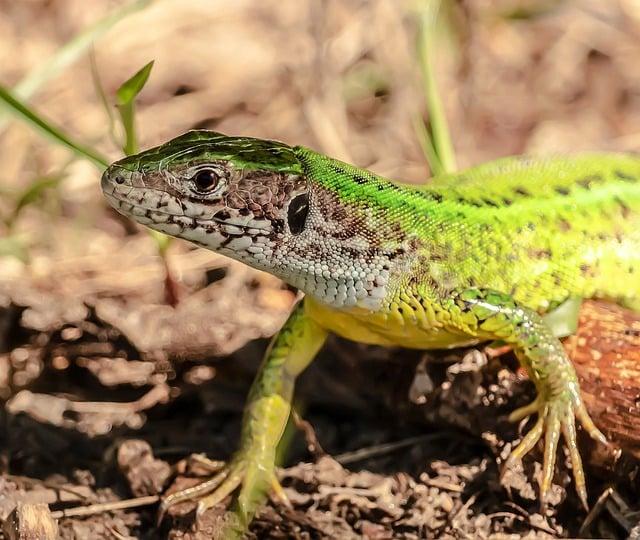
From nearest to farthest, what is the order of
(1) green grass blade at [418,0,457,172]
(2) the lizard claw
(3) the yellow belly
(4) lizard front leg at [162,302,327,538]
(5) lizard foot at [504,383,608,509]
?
(5) lizard foot at [504,383,608,509]
(3) the yellow belly
(2) the lizard claw
(4) lizard front leg at [162,302,327,538]
(1) green grass blade at [418,0,457,172]

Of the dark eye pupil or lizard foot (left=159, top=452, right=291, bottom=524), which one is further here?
lizard foot (left=159, top=452, right=291, bottom=524)

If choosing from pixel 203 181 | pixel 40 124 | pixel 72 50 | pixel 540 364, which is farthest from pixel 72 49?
pixel 540 364

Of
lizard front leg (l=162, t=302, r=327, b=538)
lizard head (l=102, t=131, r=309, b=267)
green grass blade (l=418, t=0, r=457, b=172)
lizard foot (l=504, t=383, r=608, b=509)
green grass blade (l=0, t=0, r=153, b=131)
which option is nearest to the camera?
lizard head (l=102, t=131, r=309, b=267)

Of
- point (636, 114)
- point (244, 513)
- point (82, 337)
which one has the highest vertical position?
point (636, 114)

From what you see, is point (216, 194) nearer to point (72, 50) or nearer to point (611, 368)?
point (611, 368)

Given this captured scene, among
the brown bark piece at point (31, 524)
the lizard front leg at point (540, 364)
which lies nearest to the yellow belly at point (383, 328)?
the lizard front leg at point (540, 364)

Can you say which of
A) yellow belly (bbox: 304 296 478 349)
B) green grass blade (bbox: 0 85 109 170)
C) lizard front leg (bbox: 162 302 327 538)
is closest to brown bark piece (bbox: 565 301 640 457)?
yellow belly (bbox: 304 296 478 349)

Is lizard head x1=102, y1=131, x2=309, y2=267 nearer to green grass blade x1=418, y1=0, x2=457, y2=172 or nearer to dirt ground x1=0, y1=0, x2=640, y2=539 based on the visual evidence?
dirt ground x1=0, y1=0, x2=640, y2=539

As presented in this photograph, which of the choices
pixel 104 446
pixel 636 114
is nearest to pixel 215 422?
pixel 104 446

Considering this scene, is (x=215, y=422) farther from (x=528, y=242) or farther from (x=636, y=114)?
(x=636, y=114)
